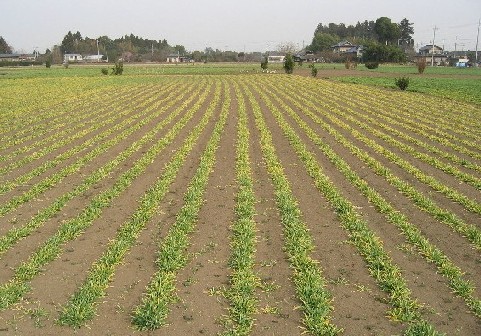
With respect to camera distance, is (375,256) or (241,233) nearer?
(375,256)

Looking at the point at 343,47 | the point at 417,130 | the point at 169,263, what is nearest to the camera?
the point at 169,263

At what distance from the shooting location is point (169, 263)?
7336mm

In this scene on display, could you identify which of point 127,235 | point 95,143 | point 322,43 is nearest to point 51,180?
point 127,235

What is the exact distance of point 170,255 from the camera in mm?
7605

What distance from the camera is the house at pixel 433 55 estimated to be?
137m

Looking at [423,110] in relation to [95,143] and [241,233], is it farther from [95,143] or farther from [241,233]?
[241,233]

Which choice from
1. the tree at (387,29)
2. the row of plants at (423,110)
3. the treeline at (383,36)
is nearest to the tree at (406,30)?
the treeline at (383,36)

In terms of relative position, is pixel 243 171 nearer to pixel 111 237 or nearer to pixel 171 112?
pixel 111 237

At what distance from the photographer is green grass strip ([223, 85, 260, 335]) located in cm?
589

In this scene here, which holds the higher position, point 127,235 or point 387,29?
point 387,29

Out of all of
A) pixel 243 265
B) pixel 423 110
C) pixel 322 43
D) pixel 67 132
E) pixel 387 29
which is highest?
pixel 387 29

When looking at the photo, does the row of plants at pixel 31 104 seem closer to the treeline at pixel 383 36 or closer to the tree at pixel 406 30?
the treeline at pixel 383 36

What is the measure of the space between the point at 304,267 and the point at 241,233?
1.75 m

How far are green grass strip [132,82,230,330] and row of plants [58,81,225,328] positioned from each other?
27 mm
